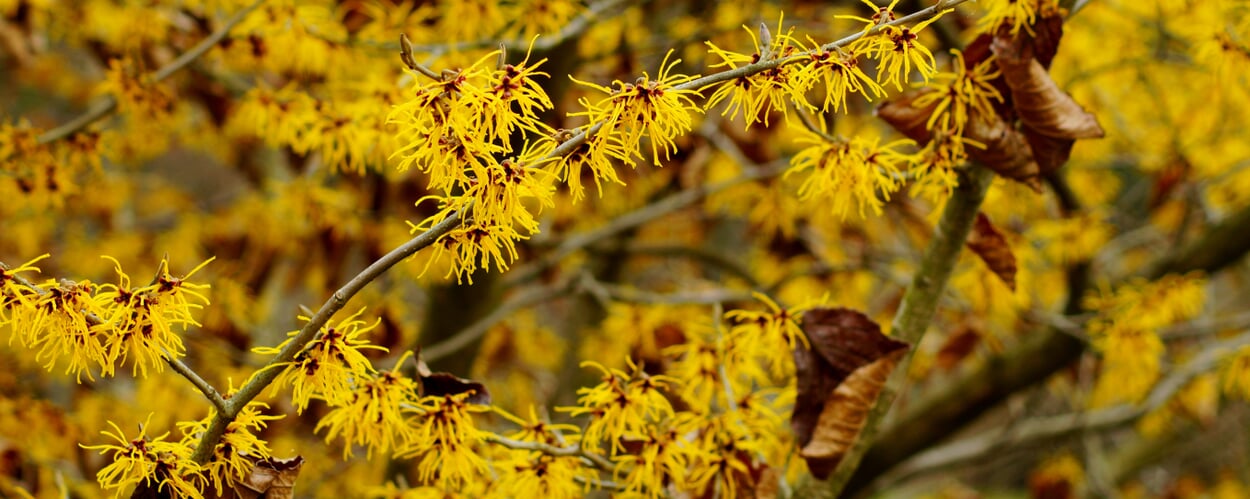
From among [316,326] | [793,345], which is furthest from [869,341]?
[316,326]

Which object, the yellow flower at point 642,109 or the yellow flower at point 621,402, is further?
the yellow flower at point 621,402

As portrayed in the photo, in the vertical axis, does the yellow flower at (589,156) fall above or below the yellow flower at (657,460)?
above

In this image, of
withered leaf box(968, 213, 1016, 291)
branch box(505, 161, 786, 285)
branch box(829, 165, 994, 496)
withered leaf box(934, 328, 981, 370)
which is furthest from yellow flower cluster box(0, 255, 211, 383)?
withered leaf box(934, 328, 981, 370)

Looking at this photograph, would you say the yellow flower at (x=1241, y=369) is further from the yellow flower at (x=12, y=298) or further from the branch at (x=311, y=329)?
the yellow flower at (x=12, y=298)

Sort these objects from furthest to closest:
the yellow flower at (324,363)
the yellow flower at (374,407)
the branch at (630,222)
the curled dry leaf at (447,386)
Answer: the branch at (630,222) → the curled dry leaf at (447,386) → the yellow flower at (374,407) → the yellow flower at (324,363)

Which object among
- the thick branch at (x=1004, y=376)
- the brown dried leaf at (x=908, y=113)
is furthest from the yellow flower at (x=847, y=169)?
the thick branch at (x=1004, y=376)

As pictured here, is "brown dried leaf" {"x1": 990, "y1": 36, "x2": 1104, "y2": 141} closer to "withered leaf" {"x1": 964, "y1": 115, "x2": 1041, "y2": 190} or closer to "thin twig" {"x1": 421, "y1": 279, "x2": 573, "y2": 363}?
"withered leaf" {"x1": 964, "y1": 115, "x2": 1041, "y2": 190}

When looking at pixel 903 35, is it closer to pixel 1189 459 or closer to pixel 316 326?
pixel 316 326

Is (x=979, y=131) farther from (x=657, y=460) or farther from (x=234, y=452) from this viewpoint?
(x=234, y=452)
